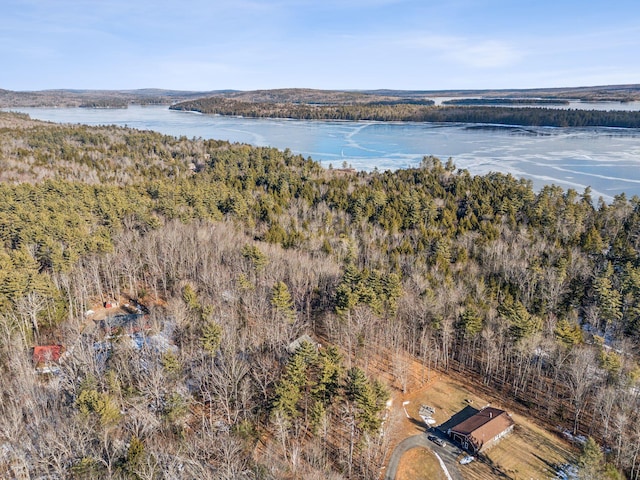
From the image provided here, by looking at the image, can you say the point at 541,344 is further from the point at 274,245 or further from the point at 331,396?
the point at 274,245

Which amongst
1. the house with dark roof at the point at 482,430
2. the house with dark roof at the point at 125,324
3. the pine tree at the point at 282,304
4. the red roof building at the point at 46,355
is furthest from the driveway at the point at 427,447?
the red roof building at the point at 46,355

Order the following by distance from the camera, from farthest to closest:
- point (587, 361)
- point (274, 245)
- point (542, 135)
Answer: point (542, 135), point (274, 245), point (587, 361)

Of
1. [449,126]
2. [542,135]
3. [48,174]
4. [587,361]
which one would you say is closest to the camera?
[587,361]

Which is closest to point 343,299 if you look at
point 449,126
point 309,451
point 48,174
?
point 309,451

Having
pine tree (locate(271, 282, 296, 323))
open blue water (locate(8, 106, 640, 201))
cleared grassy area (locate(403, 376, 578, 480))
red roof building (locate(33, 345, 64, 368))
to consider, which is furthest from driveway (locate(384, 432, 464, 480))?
open blue water (locate(8, 106, 640, 201))

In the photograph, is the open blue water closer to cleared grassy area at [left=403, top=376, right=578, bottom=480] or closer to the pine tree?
cleared grassy area at [left=403, top=376, right=578, bottom=480]

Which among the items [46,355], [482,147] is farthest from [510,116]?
[46,355]
